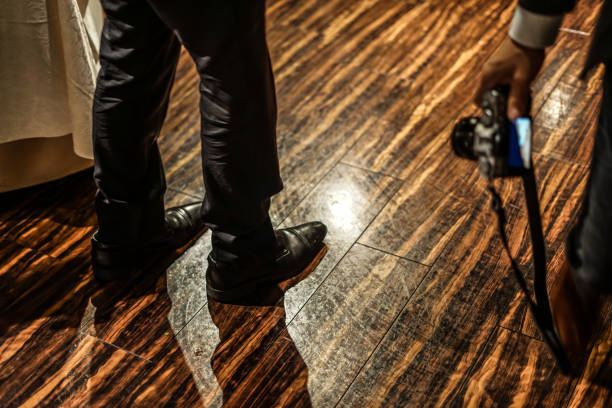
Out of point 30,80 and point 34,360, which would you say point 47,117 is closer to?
point 30,80

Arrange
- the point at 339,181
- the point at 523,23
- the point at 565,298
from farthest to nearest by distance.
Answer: the point at 339,181 → the point at 565,298 → the point at 523,23

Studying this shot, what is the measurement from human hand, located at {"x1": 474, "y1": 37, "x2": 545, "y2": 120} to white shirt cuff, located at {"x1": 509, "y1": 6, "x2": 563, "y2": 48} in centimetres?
1

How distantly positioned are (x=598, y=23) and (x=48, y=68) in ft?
3.77

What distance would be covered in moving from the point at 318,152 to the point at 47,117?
0.68 meters

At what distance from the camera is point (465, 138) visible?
3.15ft

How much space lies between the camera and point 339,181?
168 cm

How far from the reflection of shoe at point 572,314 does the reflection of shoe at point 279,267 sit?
1.68 feet

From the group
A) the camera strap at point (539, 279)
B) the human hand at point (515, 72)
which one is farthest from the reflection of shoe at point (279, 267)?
the human hand at point (515, 72)

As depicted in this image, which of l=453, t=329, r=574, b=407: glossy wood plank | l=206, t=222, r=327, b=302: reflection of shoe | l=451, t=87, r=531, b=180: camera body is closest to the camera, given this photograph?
l=451, t=87, r=531, b=180: camera body

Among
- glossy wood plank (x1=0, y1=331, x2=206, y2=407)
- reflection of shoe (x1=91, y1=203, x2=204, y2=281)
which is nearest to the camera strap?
glossy wood plank (x1=0, y1=331, x2=206, y2=407)

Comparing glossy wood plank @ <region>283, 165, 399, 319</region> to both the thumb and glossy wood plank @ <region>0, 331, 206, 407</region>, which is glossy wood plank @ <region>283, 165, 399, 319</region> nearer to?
glossy wood plank @ <region>0, 331, 206, 407</region>

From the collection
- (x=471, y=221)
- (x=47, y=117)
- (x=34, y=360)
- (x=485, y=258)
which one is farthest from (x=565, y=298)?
(x=47, y=117)

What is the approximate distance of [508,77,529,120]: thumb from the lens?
3.03ft

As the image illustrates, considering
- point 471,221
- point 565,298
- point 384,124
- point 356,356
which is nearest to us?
point 565,298
